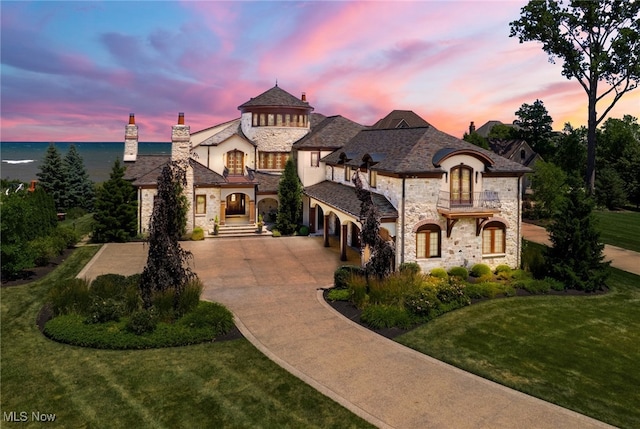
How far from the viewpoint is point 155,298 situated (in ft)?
51.1

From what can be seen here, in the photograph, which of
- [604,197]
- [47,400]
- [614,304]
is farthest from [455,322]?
[604,197]

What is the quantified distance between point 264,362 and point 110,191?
22.1 m

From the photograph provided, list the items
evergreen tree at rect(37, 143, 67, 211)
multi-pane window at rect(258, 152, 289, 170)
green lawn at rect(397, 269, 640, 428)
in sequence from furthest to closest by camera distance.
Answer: evergreen tree at rect(37, 143, 67, 211), multi-pane window at rect(258, 152, 289, 170), green lawn at rect(397, 269, 640, 428)

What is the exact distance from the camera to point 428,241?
2266cm

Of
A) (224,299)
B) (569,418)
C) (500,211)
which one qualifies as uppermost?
(500,211)

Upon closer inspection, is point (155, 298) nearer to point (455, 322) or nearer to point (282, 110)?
point (455, 322)

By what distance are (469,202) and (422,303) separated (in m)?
8.17

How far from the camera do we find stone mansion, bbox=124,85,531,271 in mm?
22416

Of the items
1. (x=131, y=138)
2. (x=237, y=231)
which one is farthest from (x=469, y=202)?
(x=131, y=138)

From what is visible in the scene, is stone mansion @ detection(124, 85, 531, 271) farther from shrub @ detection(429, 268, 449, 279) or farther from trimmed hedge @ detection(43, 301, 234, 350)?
trimmed hedge @ detection(43, 301, 234, 350)

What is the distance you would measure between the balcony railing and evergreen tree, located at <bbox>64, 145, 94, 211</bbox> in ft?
141

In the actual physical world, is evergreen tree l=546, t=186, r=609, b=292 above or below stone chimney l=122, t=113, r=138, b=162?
below

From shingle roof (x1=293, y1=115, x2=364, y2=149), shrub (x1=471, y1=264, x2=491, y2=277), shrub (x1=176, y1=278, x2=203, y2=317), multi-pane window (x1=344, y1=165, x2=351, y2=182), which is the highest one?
shingle roof (x1=293, y1=115, x2=364, y2=149)

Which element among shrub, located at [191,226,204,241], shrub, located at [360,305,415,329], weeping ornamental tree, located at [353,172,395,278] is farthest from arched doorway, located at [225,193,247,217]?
shrub, located at [360,305,415,329]
